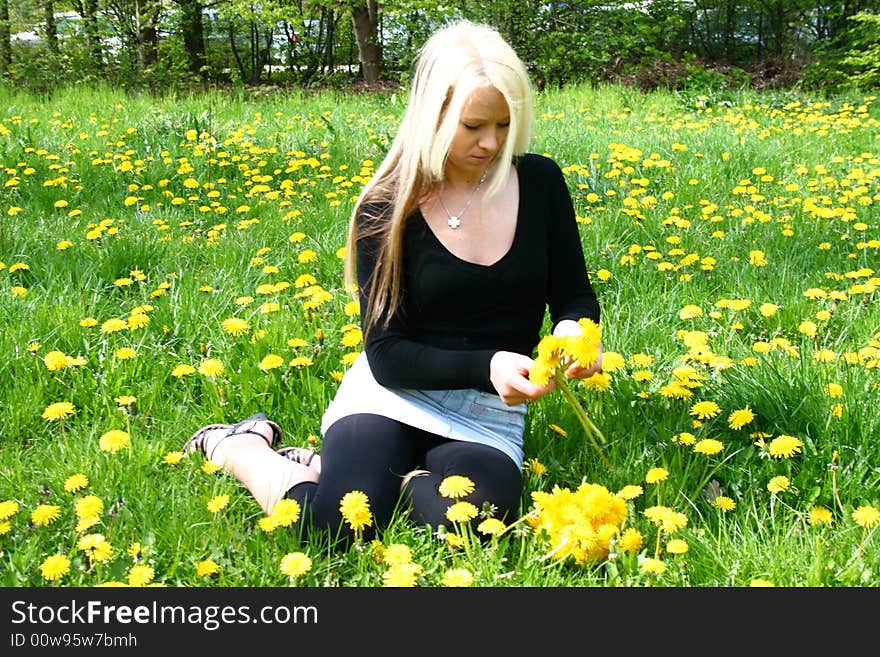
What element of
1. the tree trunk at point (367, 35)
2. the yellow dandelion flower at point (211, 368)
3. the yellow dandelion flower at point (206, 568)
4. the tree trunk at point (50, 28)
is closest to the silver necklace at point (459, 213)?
the yellow dandelion flower at point (211, 368)

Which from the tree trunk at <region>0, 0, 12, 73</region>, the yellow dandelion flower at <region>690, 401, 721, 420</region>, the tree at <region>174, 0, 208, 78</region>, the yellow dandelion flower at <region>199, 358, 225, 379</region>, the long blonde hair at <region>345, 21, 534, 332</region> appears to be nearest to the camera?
the long blonde hair at <region>345, 21, 534, 332</region>

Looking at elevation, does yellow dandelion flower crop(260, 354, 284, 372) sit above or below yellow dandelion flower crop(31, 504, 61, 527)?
above

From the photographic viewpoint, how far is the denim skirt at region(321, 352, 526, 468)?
202 cm

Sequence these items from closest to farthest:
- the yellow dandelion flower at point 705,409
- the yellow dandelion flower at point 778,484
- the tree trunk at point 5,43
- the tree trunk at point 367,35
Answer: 1. the yellow dandelion flower at point 778,484
2. the yellow dandelion flower at point 705,409
3. the tree trunk at point 367,35
4. the tree trunk at point 5,43

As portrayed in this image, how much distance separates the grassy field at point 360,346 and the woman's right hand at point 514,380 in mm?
214

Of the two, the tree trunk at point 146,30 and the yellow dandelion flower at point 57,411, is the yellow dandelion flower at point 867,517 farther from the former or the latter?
the tree trunk at point 146,30

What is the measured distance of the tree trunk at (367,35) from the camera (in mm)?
11117

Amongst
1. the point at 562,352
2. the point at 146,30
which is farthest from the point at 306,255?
the point at 146,30

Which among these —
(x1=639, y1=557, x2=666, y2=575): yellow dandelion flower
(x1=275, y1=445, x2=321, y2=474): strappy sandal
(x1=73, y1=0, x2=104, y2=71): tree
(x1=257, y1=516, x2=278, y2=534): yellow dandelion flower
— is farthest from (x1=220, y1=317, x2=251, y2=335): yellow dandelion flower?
(x1=73, y1=0, x2=104, y2=71): tree

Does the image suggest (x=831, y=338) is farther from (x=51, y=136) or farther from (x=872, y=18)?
(x=872, y=18)

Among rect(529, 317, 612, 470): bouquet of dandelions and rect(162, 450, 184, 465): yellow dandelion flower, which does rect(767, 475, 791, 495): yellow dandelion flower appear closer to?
rect(529, 317, 612, 470): bouquet of dandelions

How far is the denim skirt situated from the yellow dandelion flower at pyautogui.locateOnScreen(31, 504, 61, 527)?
2.19 feet

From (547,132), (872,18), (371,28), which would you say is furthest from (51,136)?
(872,18)

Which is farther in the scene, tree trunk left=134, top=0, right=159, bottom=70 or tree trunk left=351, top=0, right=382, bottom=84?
tree trunk left=134, top=0, right=159, bottom=70
